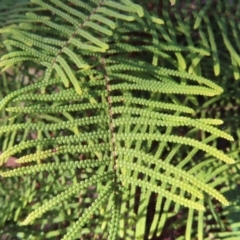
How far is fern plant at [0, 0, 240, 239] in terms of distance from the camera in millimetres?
360

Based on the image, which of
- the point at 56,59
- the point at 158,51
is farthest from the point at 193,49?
the point at 56,59

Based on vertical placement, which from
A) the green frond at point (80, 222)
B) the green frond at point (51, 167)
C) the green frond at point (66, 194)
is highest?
the green frond at point (51, 167)

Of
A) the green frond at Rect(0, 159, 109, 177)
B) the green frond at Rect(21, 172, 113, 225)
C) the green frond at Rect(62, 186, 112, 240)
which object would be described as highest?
the green frond at Rect(0, 159, 109, 177)

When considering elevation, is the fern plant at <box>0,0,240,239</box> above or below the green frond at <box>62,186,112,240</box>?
above

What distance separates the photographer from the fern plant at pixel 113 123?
36cm

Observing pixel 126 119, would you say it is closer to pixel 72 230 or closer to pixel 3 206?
pixel 72 230

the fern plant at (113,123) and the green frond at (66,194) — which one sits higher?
the fern plant at (113,123)

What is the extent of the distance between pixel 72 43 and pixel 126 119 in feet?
0.30

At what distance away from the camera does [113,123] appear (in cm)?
38

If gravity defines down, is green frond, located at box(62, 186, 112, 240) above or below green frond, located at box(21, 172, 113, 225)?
below

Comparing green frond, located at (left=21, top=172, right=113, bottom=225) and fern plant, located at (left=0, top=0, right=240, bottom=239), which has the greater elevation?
fern plant, located at (left=0, top=0, right=240, bottom=239)

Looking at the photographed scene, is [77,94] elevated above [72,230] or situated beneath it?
elevated above

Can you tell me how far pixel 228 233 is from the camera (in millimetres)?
521

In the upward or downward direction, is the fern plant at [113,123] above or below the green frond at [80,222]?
above
